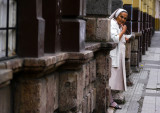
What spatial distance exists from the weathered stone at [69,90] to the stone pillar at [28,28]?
3.78 ft

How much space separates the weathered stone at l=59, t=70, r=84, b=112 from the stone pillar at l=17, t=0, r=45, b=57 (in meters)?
1.15

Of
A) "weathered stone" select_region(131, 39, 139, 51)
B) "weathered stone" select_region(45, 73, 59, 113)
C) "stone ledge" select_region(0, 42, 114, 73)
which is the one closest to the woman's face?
"stone ledge" select_region(0, 42, 114, 73)

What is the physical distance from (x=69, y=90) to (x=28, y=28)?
4.46ft

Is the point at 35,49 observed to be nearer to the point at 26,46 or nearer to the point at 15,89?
the point at 26,46

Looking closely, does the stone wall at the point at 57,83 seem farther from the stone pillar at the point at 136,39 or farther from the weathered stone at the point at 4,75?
the stone pillar at the point at 136,39

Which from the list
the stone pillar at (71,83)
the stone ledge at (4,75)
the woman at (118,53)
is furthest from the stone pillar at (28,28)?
the woman at (118,53)

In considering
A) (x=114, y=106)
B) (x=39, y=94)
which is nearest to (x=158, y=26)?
(x=114, y=106)

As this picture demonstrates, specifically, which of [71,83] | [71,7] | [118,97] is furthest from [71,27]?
[118,97]

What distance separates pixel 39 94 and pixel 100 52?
12.0 ft

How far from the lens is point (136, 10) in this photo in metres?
15.1

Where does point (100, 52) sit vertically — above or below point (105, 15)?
below

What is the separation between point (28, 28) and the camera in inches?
156

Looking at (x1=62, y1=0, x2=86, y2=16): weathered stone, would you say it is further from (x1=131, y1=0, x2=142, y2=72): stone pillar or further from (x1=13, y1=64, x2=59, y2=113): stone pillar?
(x1=131, y1=0, x2=142, y2=72): stone pillar

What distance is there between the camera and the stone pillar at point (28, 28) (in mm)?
3941
